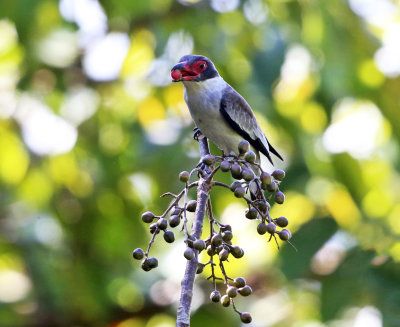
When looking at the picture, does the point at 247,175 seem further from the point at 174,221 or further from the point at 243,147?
the point at 174,221

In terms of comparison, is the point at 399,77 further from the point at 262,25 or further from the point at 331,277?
the point at 331,277

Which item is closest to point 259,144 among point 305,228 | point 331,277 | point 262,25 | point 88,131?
point 305,228

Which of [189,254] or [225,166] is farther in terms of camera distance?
[225,166]

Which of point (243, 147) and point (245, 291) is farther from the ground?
point (243, 147)

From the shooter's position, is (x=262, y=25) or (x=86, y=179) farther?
(x=86, y=179)

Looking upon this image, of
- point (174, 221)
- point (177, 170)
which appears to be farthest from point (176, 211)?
point (177, 170)

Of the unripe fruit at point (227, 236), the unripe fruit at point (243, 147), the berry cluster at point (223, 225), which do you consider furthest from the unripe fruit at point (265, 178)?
the unripe fruit at point (227, 236)

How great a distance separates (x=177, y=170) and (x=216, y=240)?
2595 millimetres

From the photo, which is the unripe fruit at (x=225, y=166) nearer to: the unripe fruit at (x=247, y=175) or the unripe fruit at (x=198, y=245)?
the unripe fruit at (x=247, y=175)

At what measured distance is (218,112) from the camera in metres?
3.93

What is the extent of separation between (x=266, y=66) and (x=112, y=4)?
1.26 m

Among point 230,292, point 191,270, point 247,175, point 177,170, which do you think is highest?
point 177,170

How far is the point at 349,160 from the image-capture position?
14.9 ft

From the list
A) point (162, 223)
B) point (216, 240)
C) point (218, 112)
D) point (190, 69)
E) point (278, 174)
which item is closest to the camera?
point (216, 240)
